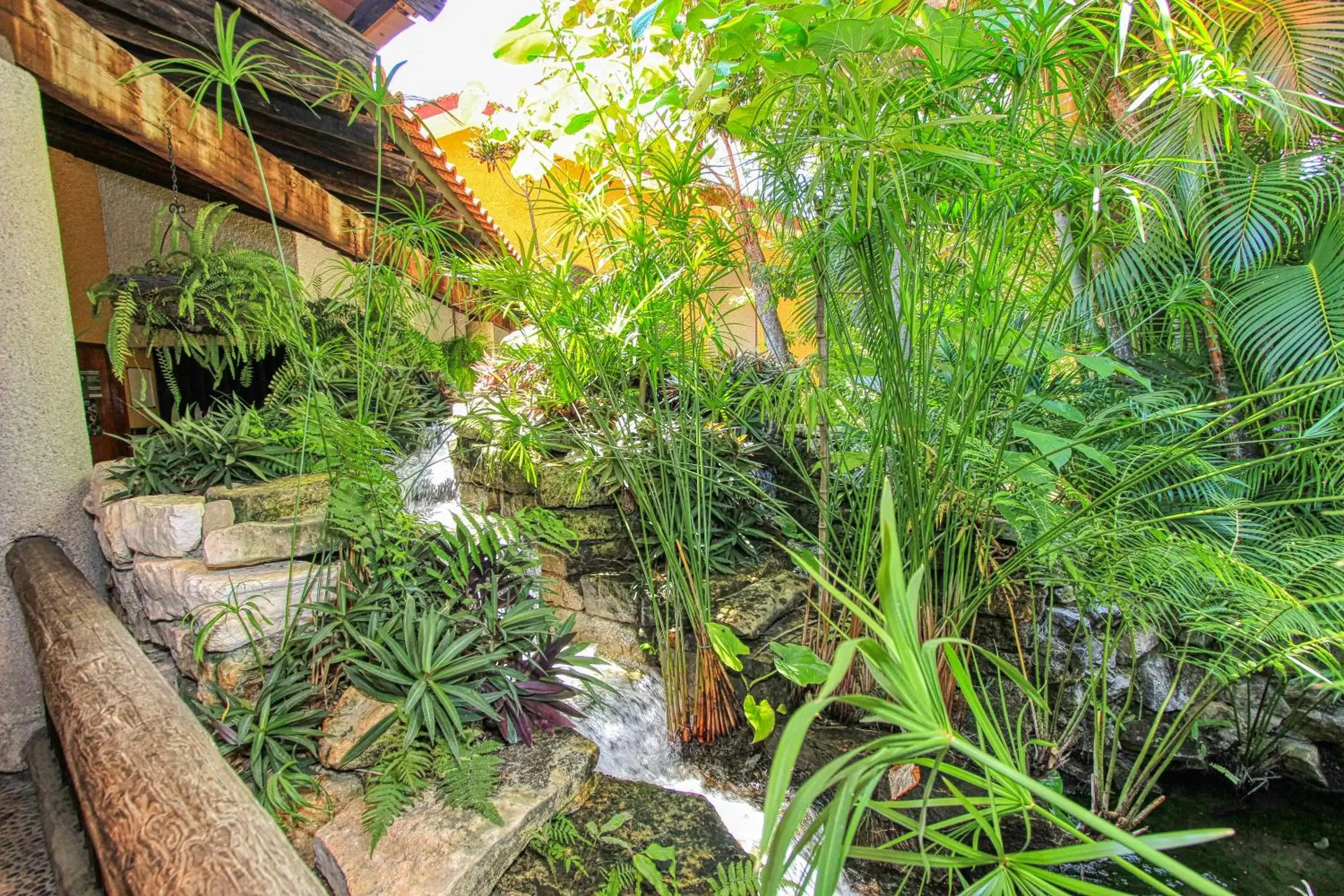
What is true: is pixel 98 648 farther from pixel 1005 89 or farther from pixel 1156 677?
pixel 1156 677

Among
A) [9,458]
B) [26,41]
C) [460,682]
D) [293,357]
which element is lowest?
[460,682]

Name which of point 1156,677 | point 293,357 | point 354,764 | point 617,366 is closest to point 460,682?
point 354,764

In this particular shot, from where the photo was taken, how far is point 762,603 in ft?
8.29

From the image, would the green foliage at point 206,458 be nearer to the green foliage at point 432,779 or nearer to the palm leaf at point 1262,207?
the green foliage at point 432,779

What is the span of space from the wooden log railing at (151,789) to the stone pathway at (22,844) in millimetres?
717

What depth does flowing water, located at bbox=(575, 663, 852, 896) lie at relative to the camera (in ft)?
6.18

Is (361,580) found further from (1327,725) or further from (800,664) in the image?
(1327,725)

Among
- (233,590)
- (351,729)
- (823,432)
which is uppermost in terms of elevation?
(823,432)

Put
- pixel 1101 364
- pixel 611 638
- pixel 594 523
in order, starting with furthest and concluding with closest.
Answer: pixel 594 523 < pixel 611 638 < pixel 1101 364

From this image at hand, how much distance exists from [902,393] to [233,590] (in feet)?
6.08

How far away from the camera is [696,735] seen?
6.84 feet

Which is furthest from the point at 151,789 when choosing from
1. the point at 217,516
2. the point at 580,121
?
the point at 580,121

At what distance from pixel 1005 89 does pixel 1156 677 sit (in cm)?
228

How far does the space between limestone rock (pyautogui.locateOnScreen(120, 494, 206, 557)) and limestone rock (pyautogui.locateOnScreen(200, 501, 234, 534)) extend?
0.08ft
